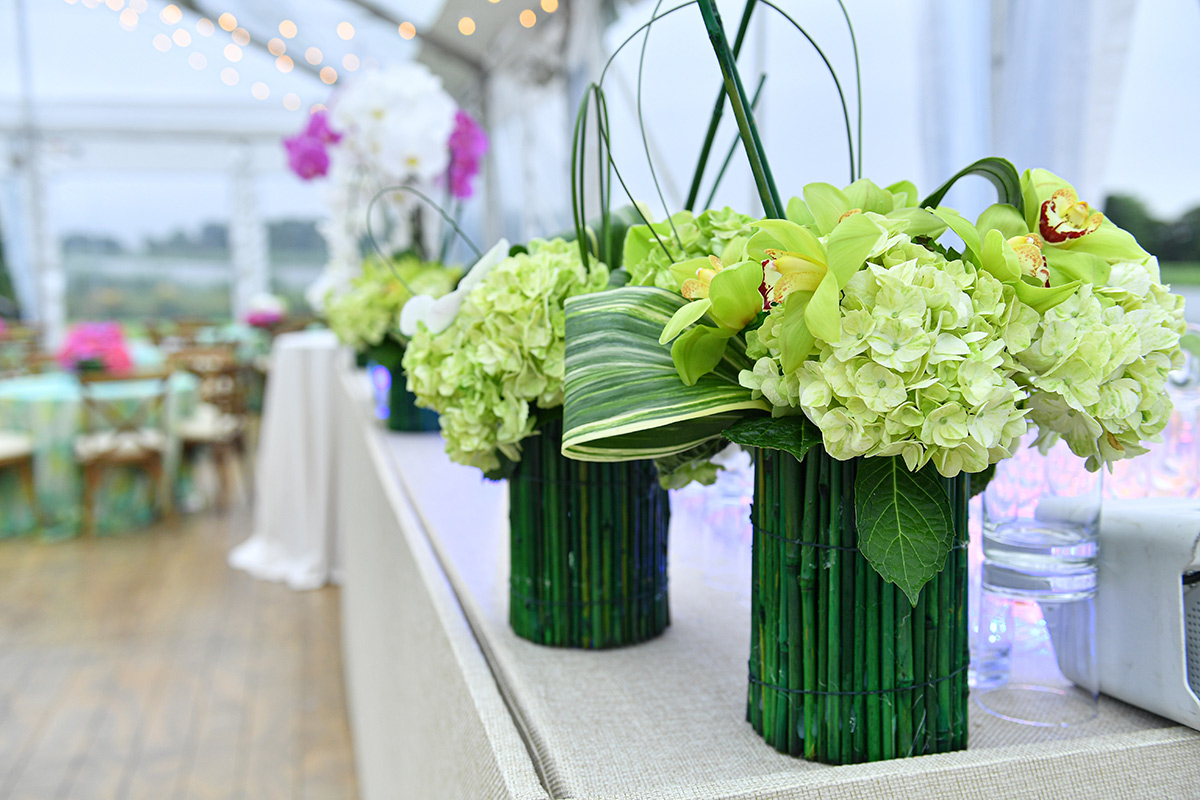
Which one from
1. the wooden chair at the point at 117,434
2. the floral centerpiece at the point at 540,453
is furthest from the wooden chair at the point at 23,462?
the floral centerpiece at the point at 540,453

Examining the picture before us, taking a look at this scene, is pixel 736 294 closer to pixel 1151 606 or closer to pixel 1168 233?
pixel 1151 606

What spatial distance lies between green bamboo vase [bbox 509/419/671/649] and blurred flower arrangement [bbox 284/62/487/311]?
2.90 feet

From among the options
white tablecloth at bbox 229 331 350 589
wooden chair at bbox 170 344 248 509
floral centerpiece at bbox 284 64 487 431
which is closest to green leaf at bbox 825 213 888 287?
floral centerpiece at bbox 284 64 487 431

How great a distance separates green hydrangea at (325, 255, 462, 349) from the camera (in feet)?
5.97

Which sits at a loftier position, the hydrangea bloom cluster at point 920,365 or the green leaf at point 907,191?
the green leaf at point 907,191

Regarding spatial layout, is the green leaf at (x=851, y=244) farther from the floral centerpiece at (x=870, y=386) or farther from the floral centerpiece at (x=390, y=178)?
the floral centerpiece at (x=390, y=178)

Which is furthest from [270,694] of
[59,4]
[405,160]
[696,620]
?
[59,4]

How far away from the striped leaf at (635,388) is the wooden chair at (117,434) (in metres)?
4.40

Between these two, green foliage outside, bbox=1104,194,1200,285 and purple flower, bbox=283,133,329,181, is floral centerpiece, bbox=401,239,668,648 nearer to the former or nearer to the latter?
purple flower, bbox=283,133,329,181

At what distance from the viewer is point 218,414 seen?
5.37m

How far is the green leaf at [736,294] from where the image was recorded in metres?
0.48

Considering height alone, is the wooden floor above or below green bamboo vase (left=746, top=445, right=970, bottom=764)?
below

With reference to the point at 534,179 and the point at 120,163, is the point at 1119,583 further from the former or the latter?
the point at 120,163

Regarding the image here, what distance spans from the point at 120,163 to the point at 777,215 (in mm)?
10290
